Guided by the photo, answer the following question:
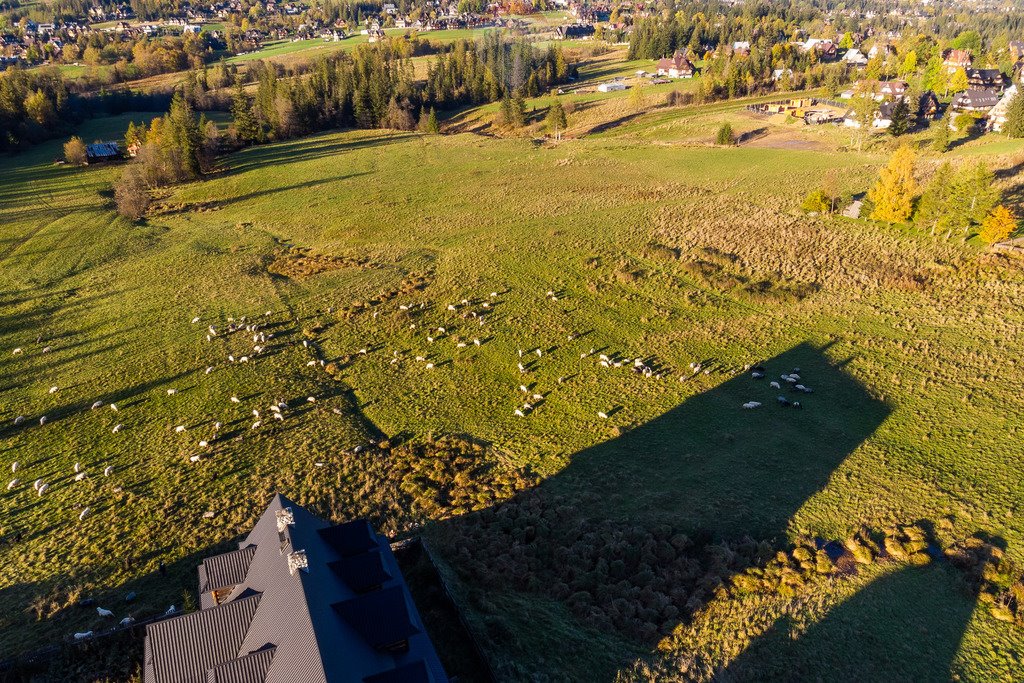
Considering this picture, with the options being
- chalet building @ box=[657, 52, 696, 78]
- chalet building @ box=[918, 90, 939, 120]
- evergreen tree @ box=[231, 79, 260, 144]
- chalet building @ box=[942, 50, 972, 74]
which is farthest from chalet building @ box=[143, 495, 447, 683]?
chalet building @ box=[942, 50, 972, 74]

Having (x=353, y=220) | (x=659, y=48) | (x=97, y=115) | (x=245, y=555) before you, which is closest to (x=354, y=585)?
(x=245, y=555)

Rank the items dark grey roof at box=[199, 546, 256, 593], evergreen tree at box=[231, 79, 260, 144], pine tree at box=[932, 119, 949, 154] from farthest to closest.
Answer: evergreen tree at box=[231, 79, 260, 144] < pine tree at box=[932, 119, 949, 154] < dark grey roof at box=[199, 546, 256, 593]

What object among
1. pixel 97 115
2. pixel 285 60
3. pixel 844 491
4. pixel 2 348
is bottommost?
pixel 844 491

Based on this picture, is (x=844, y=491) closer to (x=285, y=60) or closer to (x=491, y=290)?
(x=491, y=290)

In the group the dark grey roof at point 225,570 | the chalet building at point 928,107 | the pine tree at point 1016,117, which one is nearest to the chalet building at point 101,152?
the dark grey roof at point 225,570

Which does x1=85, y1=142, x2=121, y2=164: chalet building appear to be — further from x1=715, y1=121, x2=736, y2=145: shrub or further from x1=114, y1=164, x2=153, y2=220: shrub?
x1=715, y1=121, x2=736, y2=145: shrub

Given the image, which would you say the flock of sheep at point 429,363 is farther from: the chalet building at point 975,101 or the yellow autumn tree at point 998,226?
the chalet building at point 975,101

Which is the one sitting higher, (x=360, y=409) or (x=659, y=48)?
(x=659, y=48)

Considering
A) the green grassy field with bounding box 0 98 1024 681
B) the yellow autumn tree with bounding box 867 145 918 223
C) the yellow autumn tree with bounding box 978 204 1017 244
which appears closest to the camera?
the green grassy field with bounding box 0 98 1024 681
